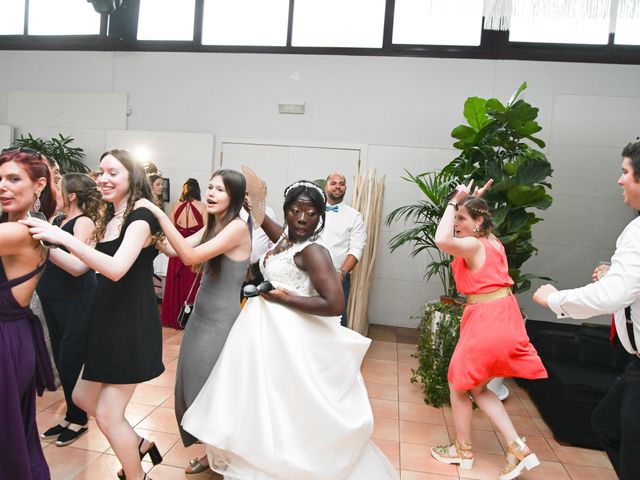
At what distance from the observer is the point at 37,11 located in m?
6.63

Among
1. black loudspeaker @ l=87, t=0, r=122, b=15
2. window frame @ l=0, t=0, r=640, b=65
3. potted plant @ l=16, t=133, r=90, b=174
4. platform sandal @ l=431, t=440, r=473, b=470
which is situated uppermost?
black loudspeaker @ l=87, t=0, r=122, b=15

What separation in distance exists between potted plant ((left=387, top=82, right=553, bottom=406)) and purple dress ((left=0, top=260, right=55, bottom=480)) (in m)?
2.76

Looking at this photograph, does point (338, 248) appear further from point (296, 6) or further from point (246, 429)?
point (296, 6)

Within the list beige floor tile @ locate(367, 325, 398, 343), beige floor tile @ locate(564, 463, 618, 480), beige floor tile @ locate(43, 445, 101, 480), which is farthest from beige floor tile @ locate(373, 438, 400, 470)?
beige floor tile @ locate(367, 325, 398, 343)

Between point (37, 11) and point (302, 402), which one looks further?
point (37, 11)

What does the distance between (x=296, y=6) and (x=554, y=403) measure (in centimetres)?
525

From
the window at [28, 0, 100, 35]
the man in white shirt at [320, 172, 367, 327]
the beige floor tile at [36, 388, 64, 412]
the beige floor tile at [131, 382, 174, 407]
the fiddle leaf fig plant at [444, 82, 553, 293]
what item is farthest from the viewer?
the window at [28, 0, 100, 35]

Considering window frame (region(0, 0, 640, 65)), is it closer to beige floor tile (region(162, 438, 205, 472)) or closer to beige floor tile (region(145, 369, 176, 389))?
beige floor tile (region(145, 369, 176, 389))

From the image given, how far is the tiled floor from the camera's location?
2576 millimetres

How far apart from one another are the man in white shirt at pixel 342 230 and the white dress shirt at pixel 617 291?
2889 millimetres

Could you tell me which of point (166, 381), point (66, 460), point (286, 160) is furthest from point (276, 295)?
point (286, 160)

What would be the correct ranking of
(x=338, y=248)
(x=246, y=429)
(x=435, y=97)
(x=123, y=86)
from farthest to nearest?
(x=123, y=86) < (x=435, y=97) < (x=338, y=248) < (x=246, y=429)

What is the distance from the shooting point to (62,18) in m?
6.54

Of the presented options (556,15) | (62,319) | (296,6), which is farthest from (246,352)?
(296,6)
